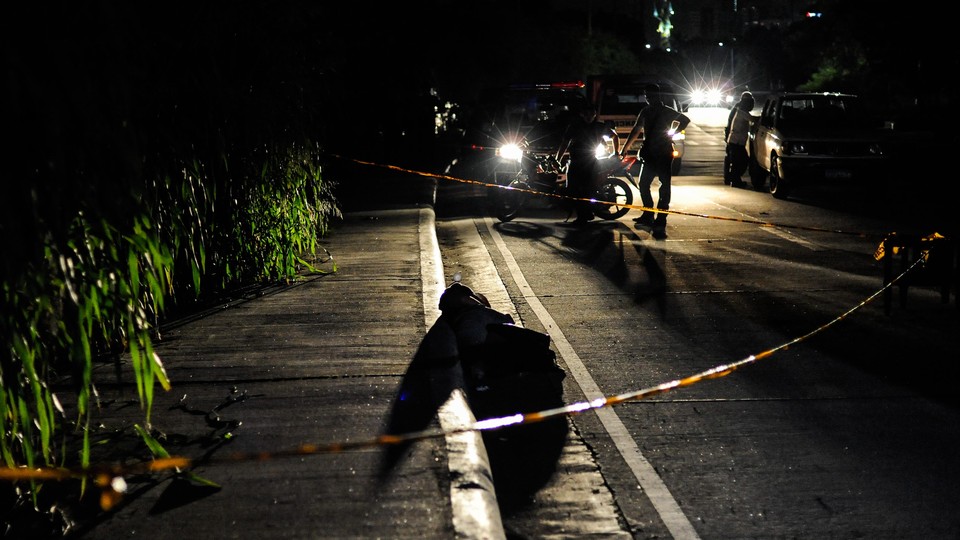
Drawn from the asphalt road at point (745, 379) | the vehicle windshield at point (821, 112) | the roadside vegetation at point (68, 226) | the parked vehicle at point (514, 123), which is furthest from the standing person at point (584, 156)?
the roadside vegetation at point (68, 226)

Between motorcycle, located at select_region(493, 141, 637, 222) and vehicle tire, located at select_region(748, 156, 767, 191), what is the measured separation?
546 cm

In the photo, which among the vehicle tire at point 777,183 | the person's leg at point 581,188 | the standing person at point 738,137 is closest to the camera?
the person's leg at point 581,188

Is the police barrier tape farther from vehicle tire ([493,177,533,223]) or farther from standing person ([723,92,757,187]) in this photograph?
standing person ([723,92,757,187])

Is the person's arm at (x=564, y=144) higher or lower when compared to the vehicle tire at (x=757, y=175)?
higher

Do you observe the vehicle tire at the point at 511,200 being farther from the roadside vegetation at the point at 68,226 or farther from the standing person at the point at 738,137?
the roadside vegetation at the point at 68,226

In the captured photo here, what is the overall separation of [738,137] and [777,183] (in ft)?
7.80

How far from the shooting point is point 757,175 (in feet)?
76.1

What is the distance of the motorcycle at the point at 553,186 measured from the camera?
16.6 metres

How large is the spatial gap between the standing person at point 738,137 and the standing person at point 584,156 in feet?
24.2

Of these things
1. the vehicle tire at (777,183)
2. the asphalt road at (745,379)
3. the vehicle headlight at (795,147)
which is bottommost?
the asphalt road at (745,379)

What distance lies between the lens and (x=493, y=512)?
17.0 feet

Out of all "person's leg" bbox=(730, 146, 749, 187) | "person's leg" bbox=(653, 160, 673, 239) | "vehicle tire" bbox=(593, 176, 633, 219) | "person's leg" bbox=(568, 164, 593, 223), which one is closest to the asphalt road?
"person's leg" bbox=(653, 160, 673, 239)

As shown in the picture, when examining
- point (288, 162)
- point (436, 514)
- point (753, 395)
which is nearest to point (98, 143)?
point (436, 514)

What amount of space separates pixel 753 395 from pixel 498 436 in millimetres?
1827
